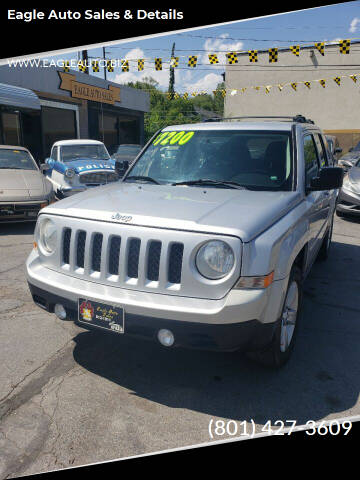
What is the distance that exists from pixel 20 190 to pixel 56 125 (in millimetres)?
12523

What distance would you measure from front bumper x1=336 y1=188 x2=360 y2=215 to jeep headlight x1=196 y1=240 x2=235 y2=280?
7104mm

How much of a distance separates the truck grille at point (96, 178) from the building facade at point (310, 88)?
23.4 meters

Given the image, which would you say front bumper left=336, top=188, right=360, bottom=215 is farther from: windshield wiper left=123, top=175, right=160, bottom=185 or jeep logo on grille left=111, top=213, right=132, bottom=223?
jeep logo on grille left=111, top=213, right=132, bottom=223

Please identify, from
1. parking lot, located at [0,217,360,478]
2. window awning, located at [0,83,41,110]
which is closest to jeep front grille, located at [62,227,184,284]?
parking lot, located at [0,217,360,478]

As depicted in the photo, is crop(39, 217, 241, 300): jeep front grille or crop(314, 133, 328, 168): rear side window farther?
crop(314, 133, 328, 168): rear side window

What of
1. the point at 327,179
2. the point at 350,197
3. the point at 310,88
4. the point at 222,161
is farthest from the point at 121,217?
the point at 310,88

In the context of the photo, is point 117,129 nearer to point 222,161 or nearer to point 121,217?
point 222,161

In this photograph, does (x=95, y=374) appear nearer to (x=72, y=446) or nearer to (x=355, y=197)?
A: (x=72, y=446)

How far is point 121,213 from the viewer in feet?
9.20

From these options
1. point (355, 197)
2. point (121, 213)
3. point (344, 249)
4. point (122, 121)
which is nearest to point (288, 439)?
point (121, 213)

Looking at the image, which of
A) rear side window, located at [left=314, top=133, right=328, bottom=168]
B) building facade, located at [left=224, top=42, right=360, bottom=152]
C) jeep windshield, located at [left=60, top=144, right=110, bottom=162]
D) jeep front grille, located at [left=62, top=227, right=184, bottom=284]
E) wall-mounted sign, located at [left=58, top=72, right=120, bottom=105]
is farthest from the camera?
building facade, located at [left=224, top=42, right=360, bottom=152]

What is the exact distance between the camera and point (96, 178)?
1020 centimetres

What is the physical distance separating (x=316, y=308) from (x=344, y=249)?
2814 mm

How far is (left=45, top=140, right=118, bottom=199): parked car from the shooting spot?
9992mm
